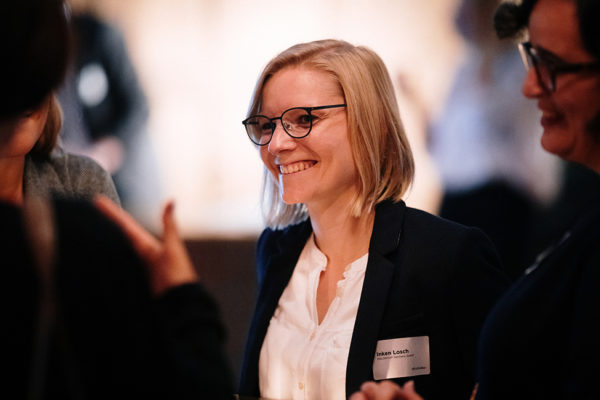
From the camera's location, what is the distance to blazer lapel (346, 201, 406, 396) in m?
1.47

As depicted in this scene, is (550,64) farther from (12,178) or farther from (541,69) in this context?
(12,178)

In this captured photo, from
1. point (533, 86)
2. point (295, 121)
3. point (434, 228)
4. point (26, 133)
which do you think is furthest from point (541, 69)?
point (26, 133)

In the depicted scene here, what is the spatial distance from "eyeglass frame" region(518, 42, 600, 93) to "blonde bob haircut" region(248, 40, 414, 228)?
1.87 ft

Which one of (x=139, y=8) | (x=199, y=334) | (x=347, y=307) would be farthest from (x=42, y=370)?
(x=139, y=8)

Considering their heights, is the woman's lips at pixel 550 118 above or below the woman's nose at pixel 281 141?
above

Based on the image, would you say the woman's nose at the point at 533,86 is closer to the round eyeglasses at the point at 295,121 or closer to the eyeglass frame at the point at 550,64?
the eyeglass frame at the point at 550,64

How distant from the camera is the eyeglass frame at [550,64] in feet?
3.32

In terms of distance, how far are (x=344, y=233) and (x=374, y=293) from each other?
245 mm

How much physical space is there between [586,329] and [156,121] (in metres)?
3.52

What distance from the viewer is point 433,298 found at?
155cm

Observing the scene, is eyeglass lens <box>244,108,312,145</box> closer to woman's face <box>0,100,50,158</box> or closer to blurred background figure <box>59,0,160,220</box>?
woman's face <box>0,100,50,158</box>

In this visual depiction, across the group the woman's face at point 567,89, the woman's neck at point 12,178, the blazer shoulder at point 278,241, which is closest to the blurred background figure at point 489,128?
the blazer shoulder at point 278,241

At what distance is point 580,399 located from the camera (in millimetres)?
915

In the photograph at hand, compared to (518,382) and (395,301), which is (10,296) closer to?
(518,382)
